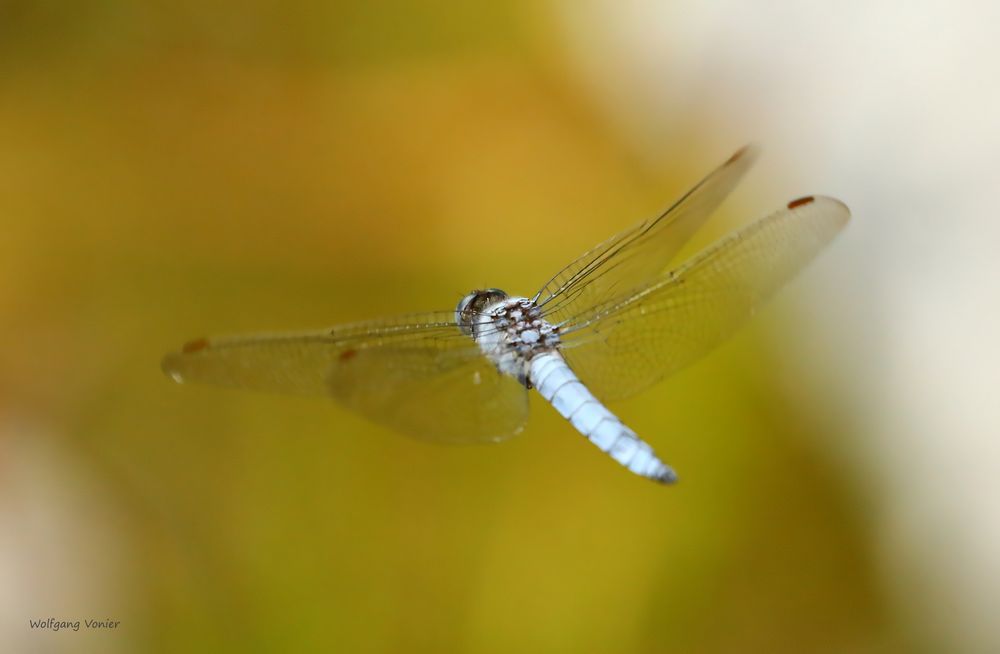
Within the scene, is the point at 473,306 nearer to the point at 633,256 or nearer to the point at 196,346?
the point at 633,256

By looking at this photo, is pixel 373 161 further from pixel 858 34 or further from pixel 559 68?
pixel 858 34

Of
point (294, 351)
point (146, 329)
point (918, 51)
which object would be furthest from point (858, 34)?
point (146, 329)

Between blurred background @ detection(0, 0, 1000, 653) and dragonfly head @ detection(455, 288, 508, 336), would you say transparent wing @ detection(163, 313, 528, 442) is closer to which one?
dragonfly head @ detection(455, 288, 508, 336)

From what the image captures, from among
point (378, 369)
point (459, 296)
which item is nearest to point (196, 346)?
point (378, 369)

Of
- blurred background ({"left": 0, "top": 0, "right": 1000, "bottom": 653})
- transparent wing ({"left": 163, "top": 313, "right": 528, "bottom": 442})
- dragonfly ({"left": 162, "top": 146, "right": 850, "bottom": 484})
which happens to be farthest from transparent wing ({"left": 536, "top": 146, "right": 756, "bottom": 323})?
blurred background ({"left": 0, "top": 0, "right": 1000, "bottom": 653})

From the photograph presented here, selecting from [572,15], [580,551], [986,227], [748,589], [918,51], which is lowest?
[748,589]
